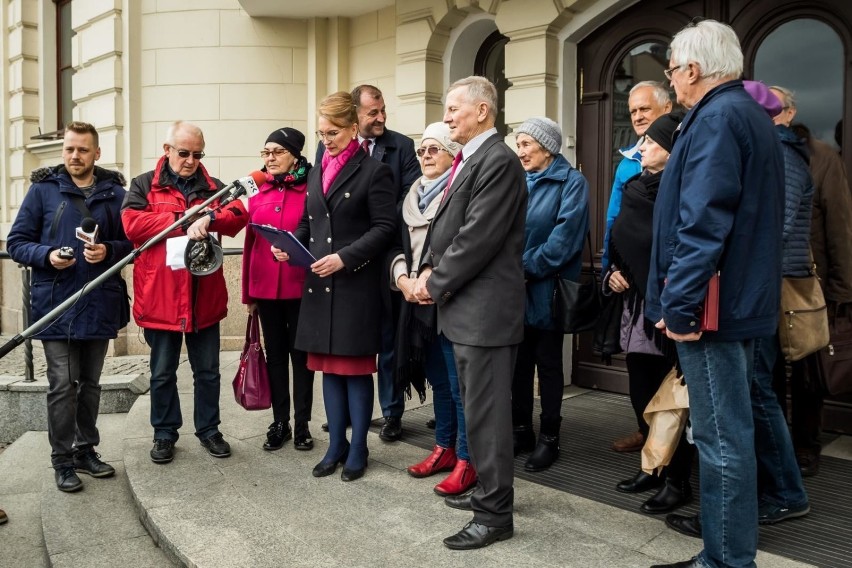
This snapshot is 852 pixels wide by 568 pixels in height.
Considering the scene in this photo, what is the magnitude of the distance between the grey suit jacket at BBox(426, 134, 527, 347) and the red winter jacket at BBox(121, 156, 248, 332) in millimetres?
1624

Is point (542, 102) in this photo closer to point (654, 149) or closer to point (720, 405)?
point (654, 149)

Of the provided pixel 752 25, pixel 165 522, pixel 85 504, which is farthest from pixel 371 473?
pixel 752 25

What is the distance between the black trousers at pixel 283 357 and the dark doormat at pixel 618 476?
68cm

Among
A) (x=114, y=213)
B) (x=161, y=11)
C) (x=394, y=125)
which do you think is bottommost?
(x=114, y=213)

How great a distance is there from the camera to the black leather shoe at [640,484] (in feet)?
12.9

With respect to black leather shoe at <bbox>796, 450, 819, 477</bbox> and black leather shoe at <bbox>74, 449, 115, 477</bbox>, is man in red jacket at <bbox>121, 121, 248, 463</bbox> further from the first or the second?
black leather shoe at <bbox>796, 450, 819, 477</bbox>

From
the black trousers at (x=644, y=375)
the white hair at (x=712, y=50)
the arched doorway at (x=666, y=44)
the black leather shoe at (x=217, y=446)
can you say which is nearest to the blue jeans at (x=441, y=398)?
the black trousers at (x=644, y=375)

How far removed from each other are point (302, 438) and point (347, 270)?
1178 millimetres

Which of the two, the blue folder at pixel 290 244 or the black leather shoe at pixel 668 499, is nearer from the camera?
the black leather shoe at pixel 668 499

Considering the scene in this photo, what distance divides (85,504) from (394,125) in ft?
14.1

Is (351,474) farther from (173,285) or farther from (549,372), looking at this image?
(173,285)

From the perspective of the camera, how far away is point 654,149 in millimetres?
3576

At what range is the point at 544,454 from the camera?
4.32 metres

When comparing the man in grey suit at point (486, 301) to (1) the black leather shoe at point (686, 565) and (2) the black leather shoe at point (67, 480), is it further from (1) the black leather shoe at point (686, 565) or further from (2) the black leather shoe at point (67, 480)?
(2) the black leather shoe at point (67, 480)
